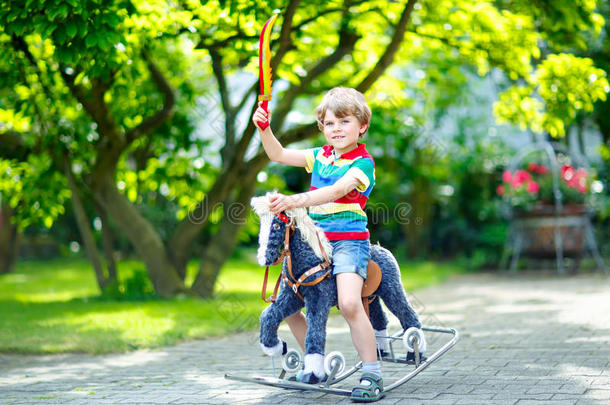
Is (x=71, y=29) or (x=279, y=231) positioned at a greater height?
(x=71, y=29)

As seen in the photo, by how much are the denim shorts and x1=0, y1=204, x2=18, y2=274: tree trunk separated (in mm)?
11937

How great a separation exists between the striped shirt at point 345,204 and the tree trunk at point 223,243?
5.39 metres

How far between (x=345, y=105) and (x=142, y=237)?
19.3 ft

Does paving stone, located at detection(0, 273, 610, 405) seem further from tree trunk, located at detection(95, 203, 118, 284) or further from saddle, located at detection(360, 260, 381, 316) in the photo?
tree trunk, located at detection(95, 203, 118, 284)

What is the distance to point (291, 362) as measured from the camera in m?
4.23

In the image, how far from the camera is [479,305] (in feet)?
28.6

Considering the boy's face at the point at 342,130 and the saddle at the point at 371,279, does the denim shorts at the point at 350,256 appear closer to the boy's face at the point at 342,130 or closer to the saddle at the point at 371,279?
the saddle at the point at 371,279

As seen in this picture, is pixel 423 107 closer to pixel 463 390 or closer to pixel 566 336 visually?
pixel 566 336

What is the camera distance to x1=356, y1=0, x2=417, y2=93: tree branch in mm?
7554

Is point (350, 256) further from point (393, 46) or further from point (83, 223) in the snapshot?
point (83, 223)

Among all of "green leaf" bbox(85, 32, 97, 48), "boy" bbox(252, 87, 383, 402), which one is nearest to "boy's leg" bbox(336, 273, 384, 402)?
"boy" bbox(252, 87, 383, 402)

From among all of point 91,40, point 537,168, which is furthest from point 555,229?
point 91,40

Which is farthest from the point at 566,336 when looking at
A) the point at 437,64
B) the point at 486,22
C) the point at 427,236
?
the point at 427,236

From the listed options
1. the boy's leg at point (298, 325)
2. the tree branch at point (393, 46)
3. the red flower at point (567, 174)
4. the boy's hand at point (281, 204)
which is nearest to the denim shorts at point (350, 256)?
the boy's hand at point (281, 204)
